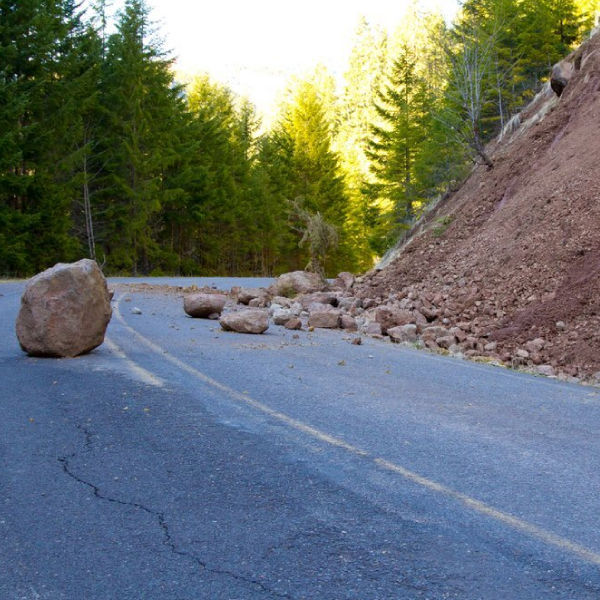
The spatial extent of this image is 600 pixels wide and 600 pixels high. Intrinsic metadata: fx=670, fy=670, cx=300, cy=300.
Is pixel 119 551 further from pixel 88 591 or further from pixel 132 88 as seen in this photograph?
pixel 132 88

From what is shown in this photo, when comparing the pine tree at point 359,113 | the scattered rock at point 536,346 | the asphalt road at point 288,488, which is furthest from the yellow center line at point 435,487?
the pine tree at point 359,113

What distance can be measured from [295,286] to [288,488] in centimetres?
1992

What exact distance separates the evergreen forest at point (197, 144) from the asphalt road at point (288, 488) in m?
13.8

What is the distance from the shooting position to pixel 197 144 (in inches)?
1676

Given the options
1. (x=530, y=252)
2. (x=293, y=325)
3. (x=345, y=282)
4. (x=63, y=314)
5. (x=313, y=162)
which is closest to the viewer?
(x=63, y=314)

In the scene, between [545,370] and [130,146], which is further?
[130,146]

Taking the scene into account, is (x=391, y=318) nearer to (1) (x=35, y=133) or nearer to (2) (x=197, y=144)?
(1) (x=35, y=133)

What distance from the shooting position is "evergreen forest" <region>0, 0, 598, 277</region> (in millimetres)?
27484

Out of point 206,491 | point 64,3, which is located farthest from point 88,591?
point 64,3

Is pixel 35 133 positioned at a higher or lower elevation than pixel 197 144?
lower

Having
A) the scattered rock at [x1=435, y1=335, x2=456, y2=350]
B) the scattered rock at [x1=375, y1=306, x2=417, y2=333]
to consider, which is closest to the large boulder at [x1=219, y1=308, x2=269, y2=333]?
the scattered rock at [x1=375, y1=306, x2=417, y2=333]

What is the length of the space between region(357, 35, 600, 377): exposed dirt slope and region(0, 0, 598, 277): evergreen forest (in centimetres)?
295

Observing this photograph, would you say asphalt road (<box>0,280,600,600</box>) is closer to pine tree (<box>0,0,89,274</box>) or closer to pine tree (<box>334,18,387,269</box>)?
pine tree (<box>0,0,89,274</box>)

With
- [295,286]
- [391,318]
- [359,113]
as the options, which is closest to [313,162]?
[295,286]
